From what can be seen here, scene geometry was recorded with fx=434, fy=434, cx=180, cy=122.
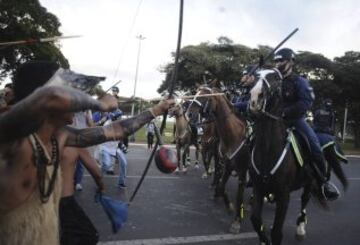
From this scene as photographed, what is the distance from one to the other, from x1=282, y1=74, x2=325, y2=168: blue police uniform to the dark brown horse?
0.36m

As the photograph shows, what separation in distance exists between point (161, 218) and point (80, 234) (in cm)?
417

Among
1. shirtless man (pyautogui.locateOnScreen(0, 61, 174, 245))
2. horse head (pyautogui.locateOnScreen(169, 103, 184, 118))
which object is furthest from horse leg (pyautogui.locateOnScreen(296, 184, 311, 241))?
shirtless man (pyautogui.locateOnScreen(0, 61, 174, 245))

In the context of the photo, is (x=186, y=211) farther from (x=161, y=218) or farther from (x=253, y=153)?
(x=253, y=153)

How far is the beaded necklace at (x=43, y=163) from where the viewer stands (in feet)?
7.29

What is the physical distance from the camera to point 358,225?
8.00m

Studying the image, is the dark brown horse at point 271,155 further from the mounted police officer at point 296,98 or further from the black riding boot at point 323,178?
the black riding boot at point 323,178

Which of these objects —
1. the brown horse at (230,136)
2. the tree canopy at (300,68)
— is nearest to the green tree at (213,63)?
the tree canopy at (300,68)

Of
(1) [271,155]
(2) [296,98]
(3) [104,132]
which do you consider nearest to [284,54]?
(2) [296,98]

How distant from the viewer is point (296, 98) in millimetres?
6281

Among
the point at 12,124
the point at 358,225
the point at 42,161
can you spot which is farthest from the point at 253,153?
the point at 12,124

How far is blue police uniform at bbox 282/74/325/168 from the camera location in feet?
20.4

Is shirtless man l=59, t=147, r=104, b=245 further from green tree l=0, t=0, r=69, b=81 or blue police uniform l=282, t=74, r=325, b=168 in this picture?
green tree l=0, t=0, r=69, b=81

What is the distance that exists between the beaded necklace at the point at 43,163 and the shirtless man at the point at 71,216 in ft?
4.09

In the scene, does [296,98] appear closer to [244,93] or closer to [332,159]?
[332,159]
